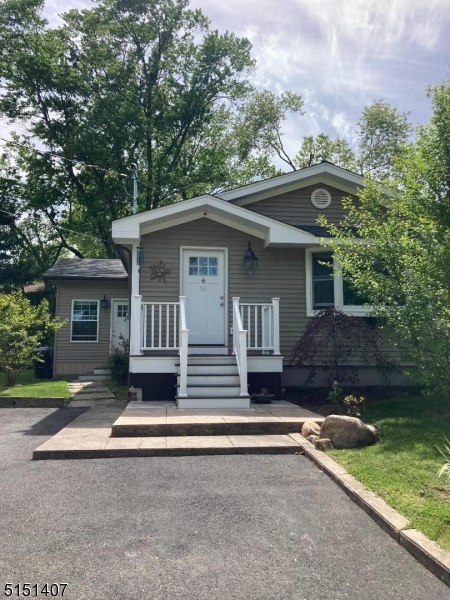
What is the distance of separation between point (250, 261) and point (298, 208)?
6.02 ft

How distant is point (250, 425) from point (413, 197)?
3523 mm

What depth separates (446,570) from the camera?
2.43 meters

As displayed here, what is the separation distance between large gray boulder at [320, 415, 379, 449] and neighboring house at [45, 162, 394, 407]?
2.03 m

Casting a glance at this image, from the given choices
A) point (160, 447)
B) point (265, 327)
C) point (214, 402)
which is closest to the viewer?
point (160, 447)

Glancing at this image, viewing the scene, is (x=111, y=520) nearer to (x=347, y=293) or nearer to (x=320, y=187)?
(x=347, y=293)

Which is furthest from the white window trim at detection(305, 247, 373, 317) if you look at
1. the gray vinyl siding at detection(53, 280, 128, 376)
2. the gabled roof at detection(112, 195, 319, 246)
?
the gray vinyl siding at detection(53, 280, 128, 376)

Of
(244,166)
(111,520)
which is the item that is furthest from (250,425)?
(244,166)

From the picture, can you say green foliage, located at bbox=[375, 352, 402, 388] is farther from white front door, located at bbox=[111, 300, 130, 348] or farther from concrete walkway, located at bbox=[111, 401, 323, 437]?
white front door, located at bbox=[111, 300, 130, 348]

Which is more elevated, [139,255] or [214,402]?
[139,255]

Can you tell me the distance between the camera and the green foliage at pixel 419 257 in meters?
4.63

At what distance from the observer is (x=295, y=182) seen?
938cm

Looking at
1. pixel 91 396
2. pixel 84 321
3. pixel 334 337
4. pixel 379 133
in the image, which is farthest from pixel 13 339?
pixel 379 133

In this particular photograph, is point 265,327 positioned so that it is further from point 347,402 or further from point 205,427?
point 205,427

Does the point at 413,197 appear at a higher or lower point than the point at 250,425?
higher
